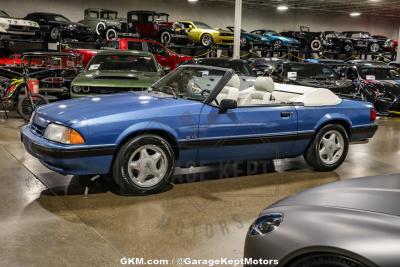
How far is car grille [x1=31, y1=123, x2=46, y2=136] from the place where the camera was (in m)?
4.80

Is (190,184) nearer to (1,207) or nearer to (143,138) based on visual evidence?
(143,138)

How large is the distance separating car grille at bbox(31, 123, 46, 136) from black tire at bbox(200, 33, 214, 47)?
638 inches

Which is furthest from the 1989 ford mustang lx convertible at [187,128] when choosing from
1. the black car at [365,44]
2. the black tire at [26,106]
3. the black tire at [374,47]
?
the black tire at [374,47]

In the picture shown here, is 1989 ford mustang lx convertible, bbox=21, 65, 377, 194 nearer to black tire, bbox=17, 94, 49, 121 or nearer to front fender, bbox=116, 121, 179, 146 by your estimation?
front fender, bbox=116, 121, 179, 146

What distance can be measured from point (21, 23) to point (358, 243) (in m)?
16.8

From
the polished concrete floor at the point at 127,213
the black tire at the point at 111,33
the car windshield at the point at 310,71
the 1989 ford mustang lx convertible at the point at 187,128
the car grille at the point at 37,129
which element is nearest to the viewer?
the polished concrete floor at the point at 127,213

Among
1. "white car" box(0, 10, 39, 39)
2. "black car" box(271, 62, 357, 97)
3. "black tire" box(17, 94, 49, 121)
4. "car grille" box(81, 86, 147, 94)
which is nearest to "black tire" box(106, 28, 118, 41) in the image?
"white car" box(0, 10, 39, 39)

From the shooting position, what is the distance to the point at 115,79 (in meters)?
8.76

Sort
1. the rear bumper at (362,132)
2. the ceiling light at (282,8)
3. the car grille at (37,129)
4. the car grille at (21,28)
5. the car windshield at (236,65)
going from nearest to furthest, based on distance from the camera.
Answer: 1. the car grille at (37,129)
2. the rear bumper at (362,132)
3. the car windshield at (236,65)
4. the car grille at (21,28)
5. the ceiling light at (282,8)

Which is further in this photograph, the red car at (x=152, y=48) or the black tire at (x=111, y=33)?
the black tire at (x=111, y=33)

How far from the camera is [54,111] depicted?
16.0 feet

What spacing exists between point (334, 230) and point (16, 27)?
54.4ft

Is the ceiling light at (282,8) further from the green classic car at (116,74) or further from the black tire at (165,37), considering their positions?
the green classic car at (116,74)

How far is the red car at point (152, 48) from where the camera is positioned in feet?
50.3
